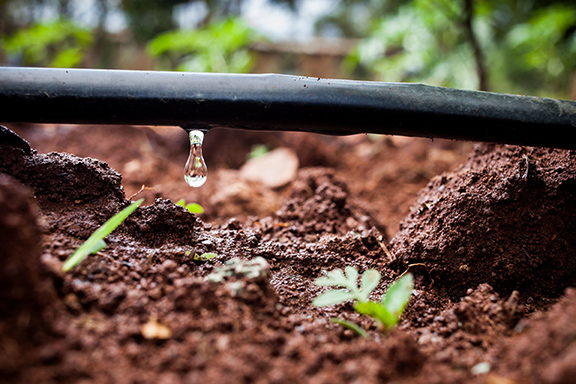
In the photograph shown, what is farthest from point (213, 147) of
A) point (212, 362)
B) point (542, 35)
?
point (542, 35)

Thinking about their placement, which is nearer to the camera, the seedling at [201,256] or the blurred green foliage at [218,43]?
the seedling at [201,256]

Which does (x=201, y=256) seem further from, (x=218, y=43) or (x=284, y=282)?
(x=218, y=43)

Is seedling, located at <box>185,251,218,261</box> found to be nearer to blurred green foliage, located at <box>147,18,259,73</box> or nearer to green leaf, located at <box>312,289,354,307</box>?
green leaf, located at <box>312,289,354,307</box>

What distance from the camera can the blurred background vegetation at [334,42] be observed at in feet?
13.9

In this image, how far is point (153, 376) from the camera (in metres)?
0.56

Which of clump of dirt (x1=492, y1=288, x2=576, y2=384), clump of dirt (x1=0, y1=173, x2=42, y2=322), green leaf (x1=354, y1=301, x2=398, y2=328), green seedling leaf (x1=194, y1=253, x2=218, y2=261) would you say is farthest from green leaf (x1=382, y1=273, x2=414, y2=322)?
clump of dirt (x1=0, y1=173, x2=42, y2=322)

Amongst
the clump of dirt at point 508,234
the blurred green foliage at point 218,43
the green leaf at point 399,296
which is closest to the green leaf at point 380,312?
the green leaf at point 399,296

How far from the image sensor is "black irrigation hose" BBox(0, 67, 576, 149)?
3.03ft

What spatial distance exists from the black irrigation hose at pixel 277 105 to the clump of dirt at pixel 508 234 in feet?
0.37

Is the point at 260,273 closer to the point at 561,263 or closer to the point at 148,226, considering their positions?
the point at 148,226

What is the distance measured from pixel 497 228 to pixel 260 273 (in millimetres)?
716

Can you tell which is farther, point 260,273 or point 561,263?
point 561,263

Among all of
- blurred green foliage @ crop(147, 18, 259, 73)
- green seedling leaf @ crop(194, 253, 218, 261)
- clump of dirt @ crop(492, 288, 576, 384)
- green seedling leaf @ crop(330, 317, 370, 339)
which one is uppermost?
blurred green foliage @ crop(147, 18, 259, 73)

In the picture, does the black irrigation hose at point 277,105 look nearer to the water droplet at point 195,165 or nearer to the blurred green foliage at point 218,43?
the water droplet at point 195,165
